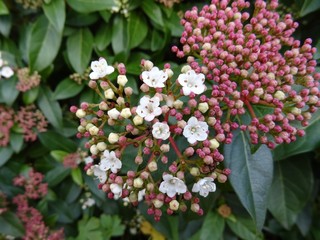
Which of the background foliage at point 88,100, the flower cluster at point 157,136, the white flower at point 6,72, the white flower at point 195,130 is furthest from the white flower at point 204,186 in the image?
the white flower at point 6,72

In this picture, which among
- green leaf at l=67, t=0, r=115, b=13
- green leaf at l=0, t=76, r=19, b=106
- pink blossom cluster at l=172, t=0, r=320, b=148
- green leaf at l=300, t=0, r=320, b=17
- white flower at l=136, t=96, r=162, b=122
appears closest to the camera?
white flower at l=136, t=96, r=162, b=122

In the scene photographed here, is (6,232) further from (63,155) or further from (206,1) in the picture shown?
(206,1)

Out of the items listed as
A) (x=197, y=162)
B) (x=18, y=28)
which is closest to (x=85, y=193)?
(x=18, y=28)

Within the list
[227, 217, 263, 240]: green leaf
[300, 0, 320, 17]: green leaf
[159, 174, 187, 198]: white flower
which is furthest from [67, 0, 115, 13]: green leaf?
[227, 217, 263, 240]: green leaf

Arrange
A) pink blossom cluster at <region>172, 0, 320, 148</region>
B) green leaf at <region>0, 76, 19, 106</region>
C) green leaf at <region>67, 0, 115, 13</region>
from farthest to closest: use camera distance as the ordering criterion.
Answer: green leaf at <region>0, 76, 19, 106</region>, green leaf at <region>67, 0, 115, 13</region>, pink blossom cluster at <region>172, 0, 320, 148</region>

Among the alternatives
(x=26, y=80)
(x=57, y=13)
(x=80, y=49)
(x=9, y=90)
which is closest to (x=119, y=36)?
(x=80, y=49)

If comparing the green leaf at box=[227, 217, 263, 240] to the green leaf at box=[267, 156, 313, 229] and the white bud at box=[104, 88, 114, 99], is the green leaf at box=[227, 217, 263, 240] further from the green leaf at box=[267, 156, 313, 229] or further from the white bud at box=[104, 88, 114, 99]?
the white bud at box=[104, 88, 114, 99]

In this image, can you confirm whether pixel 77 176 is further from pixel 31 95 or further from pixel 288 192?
pixel 288 192
